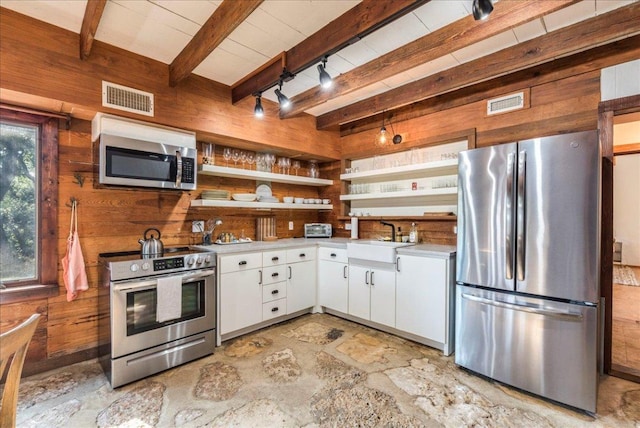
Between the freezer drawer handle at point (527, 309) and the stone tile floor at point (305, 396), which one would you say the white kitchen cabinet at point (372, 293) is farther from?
the freezer drawer handle at point (527, 309)

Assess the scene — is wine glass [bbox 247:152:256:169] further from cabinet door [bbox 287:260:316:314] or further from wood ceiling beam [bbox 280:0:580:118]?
cabinet door [bbox 287:260:316:314]

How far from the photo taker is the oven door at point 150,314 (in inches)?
89.9

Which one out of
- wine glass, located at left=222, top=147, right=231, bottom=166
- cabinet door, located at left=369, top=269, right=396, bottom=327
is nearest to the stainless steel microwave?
wine glass, located at left=222, top=147, right=231, bottom=166

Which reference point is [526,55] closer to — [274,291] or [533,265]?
[533,265]

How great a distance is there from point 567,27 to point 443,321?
2539 mm

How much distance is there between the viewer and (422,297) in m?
2.93

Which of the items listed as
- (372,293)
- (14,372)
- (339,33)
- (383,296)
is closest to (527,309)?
(383,296)

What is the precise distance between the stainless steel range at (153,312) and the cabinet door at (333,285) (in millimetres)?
1430

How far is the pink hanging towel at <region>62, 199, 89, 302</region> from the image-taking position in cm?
250

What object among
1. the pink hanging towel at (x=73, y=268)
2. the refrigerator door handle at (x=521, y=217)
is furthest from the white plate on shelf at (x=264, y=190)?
the refrigerator door handle at (x=521, y=217)

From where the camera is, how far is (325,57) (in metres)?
2.33

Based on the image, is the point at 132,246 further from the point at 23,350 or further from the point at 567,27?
the point at 567,27

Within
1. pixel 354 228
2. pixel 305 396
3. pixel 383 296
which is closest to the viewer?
pixel 305 396

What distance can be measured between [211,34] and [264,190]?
2.12 metres
